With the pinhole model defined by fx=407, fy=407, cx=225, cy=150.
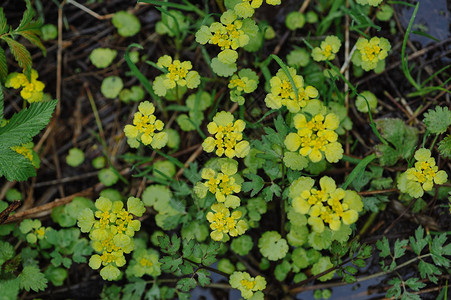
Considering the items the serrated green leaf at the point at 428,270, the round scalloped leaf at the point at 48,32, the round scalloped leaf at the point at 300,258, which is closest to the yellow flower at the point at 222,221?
the round scalloped leaf at the point at 300,258

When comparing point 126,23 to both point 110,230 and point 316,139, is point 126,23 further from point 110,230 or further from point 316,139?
point 316,139

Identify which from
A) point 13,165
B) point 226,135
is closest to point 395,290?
point 226,135

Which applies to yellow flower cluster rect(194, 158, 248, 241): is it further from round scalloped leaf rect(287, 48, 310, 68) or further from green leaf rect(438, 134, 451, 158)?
green leaf rect(438, 134, 451, 158)

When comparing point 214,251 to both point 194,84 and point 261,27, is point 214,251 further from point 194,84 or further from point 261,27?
point 261,27

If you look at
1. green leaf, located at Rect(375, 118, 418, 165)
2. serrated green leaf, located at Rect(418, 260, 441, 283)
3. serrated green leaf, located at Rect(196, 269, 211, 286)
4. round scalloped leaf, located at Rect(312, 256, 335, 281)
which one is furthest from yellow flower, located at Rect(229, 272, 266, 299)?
green leaf, located at Rect(375, 118, 418, 165)

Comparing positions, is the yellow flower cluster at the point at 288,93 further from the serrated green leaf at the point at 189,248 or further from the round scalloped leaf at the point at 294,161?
the serrated green leaf at the point at 189,248

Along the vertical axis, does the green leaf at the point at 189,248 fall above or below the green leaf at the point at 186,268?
above
